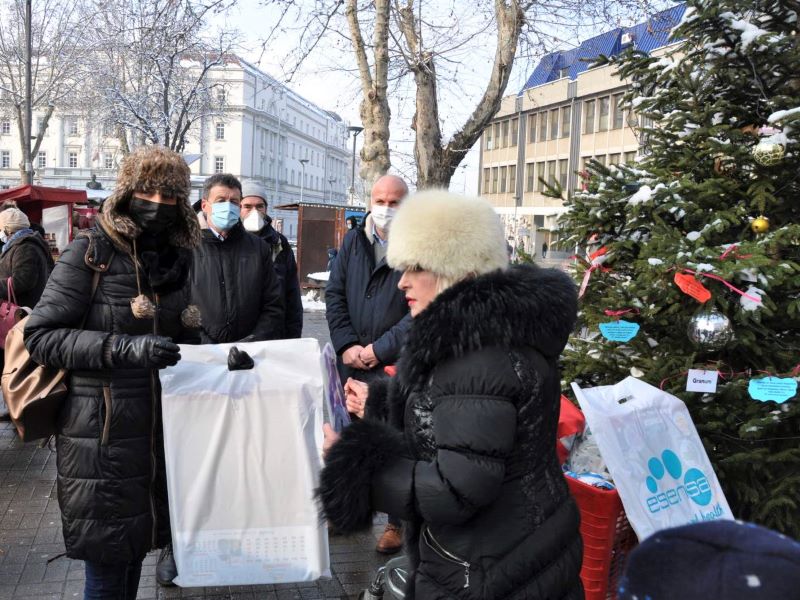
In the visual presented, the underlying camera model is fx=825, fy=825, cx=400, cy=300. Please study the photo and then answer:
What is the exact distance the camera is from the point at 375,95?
11.6 m

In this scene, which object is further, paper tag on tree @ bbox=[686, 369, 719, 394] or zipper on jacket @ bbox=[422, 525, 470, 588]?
paper tag on tree @ bbox=[686, 369, 719, 394]

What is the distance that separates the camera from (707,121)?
421 cm

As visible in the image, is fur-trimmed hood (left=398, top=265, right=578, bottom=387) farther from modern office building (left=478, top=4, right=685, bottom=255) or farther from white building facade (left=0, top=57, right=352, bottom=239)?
white building facade (left=0, top=57, right=352, bottom=239)

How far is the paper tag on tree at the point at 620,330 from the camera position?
386cm

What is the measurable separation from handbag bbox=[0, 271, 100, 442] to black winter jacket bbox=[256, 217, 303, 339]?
1.98m

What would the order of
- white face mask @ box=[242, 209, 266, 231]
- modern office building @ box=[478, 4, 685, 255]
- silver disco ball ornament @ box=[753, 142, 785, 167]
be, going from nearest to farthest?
silver disco ball ornament @ box=[753, 142, 785, 167]
white face mask @ box=[242, 209, 266, 231]
modern office building @ box=[478, 4, 685, 255]

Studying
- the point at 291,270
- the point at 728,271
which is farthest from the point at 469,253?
the point at 291,270

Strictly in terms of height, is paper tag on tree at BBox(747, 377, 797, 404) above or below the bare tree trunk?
below

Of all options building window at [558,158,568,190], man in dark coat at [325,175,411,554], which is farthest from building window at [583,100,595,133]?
man in dark coat at [325,175,411,554]

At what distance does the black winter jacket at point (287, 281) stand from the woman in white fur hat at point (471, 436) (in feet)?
9.00

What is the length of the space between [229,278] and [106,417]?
68.1 inches

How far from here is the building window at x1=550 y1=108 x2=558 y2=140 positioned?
63688 mm

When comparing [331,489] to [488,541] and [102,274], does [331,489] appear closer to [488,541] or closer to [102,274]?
[488,541]

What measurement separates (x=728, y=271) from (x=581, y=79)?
2326 inches
